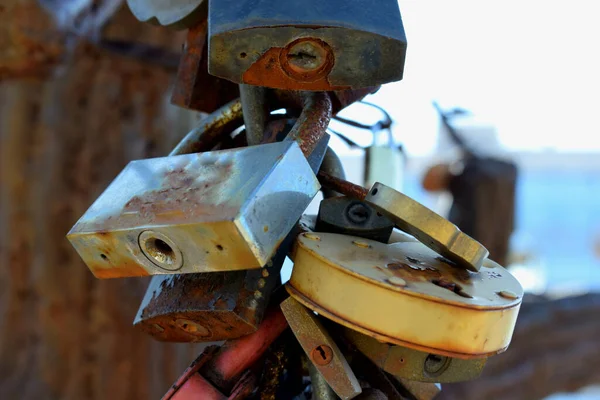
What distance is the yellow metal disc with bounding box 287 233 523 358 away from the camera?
0.93ft

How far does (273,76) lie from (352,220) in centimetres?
9

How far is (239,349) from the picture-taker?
342 mm

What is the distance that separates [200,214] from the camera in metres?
0.27

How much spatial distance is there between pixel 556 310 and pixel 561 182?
4897 mm

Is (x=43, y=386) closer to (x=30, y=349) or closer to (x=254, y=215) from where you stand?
(x=30, y=349)

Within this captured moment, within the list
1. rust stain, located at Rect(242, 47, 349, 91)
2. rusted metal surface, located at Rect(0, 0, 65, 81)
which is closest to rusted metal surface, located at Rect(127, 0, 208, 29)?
rust stain, located at Rect(242, 47, 349, 91)

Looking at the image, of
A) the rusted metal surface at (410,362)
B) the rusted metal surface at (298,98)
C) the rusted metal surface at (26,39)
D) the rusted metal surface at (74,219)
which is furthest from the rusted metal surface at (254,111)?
the rusted metal surface at (74,219)

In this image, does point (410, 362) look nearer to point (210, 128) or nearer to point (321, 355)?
Result: point (321, 355)

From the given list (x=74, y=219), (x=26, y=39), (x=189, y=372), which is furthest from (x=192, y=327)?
(x=74, y=219)

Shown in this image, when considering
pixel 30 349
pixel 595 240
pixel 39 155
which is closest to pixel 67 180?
pixel 39 155

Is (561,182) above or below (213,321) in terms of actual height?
below

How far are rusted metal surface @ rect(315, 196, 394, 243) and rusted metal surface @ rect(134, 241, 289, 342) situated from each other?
0.10ft

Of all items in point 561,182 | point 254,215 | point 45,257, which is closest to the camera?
point 254,215

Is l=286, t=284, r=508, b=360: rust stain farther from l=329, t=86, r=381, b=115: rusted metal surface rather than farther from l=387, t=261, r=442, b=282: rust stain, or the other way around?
l=329, t=86, r=381, b=115: rusted metal surface
